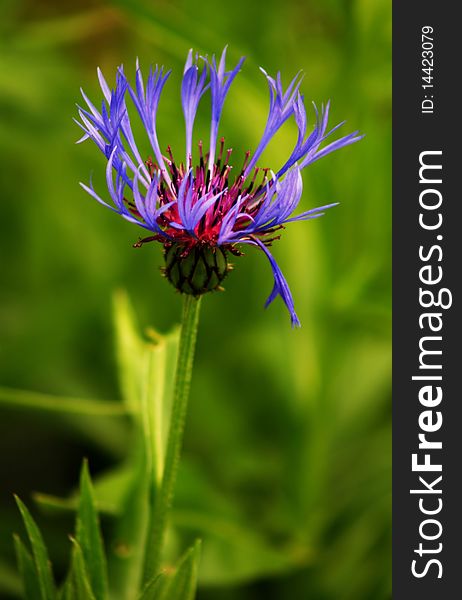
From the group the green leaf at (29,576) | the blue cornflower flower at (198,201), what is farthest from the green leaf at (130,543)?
the blue cornflower flower at (198,201)

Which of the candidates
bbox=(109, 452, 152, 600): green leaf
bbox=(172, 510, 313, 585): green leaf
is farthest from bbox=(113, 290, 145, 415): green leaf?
bbox=(172, 510, 313, 585): green leaf

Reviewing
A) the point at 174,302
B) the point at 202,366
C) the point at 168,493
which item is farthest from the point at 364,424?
the point at 168,493

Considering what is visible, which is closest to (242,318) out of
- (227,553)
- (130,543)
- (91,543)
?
(227,553)

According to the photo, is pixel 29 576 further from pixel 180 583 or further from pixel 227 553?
pixel 227 553

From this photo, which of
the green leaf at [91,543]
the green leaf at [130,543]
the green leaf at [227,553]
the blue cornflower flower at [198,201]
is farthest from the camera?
the green leaf at [227,553]

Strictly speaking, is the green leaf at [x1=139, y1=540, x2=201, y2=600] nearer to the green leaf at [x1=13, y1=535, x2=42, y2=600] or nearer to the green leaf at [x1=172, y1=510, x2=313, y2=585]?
the green leaf at [x1=13, y1=535, x2=42, y2=600]

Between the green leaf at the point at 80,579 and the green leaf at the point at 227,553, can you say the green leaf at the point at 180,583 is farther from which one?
the green leaf at the point at 227,553
